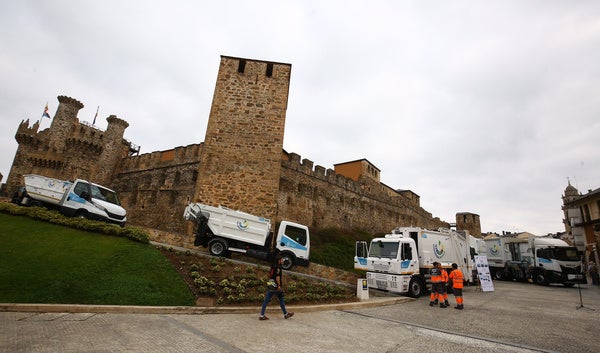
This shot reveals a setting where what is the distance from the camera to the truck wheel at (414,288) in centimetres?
1142

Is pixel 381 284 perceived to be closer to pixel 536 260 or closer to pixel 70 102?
pixel 536 260

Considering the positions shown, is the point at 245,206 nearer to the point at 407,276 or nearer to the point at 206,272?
the point at 206,272

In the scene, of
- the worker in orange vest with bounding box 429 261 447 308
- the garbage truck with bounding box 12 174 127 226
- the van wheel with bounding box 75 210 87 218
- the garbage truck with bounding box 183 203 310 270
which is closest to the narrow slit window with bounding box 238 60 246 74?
the garbage truck with bounding box 183 203 310 270

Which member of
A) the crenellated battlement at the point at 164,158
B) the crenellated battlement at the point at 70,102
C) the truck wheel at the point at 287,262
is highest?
the crenellated battlement at the point at 70,102

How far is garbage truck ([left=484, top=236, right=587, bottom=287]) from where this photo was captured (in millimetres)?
17531

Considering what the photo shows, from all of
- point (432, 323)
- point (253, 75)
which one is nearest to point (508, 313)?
point (432, 323)

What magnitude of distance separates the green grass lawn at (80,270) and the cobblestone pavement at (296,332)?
0.73 metres

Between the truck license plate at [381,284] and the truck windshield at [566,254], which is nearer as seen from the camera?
the truck license plate at [381,284]

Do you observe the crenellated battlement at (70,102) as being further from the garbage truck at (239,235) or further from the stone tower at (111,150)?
the garbage truck at (239,235)

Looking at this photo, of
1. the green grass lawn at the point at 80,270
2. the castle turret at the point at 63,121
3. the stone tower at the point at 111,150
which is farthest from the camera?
the castle turret at the point at 63,121

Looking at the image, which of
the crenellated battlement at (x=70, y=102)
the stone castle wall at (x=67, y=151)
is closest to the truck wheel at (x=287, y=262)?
the stone castle wall at (x=67, y=151)

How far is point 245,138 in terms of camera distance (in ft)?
51.1

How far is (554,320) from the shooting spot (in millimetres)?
7570

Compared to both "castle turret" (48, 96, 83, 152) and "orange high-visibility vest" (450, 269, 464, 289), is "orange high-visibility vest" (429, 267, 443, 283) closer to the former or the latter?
"orange high-visibility vest" (450, 269, 464, 289)
